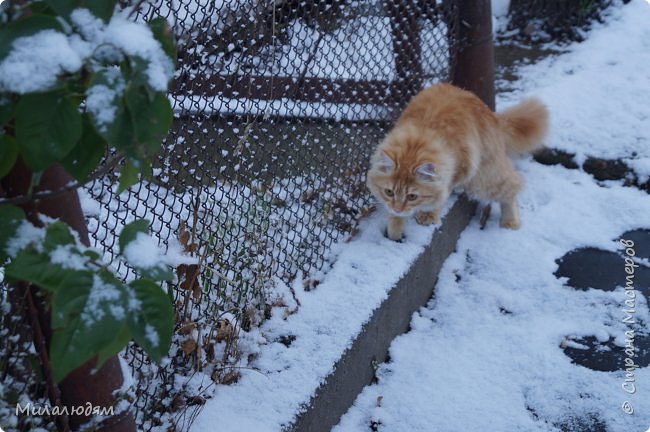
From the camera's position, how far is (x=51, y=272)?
96cm

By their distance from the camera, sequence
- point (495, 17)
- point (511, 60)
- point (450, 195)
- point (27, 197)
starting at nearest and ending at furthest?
point (27, 197), point (450, 195), point (511, 60), point (495, 17)

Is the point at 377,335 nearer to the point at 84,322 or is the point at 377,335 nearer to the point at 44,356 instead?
the point at 44,356

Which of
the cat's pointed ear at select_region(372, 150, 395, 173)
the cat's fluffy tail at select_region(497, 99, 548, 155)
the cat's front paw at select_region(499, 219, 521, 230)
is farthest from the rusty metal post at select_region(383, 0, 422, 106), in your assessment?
the cat's front paw at select_region(499, 219, 521, 230)

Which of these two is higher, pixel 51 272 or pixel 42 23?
pixel 42 23

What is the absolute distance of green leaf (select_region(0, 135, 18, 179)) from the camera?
0.99 m

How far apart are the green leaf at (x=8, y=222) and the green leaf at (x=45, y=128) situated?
0.23 m

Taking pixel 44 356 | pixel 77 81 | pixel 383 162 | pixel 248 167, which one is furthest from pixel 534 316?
pixel 77 81

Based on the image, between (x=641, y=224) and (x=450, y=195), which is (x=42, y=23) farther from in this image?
(x=641, y=224)

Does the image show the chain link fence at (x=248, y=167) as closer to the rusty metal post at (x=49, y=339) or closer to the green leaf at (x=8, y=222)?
the rusty metal post at (x=49, y=339)

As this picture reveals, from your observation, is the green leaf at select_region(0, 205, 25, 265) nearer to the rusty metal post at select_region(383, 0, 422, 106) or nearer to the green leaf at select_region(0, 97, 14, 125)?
the green leaf at select_region(0, 97, 14, 125)

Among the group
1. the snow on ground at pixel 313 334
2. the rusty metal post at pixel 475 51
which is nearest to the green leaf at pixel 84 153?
the snow on ground at pixel 313 334

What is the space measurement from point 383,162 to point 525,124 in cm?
110

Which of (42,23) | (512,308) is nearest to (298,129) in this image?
(512,308)

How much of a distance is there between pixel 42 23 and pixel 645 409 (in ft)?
7.63
